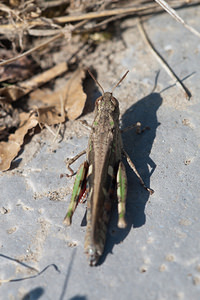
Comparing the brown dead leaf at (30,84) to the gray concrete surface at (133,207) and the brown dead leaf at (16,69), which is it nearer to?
the brown dead leaf at (16,69)

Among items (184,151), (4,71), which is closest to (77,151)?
(184,151)

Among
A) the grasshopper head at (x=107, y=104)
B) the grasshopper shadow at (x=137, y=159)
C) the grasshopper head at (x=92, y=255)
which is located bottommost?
the grasshopper shadow at (x=137, y=159)

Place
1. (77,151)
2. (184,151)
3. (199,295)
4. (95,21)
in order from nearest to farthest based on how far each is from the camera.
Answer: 1. (199,295)
2. (184,151)
3. (77,151)
4. (95,21)

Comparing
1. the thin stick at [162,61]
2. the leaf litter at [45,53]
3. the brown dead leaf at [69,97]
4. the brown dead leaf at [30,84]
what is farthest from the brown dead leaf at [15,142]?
the thin stick at [162,61]

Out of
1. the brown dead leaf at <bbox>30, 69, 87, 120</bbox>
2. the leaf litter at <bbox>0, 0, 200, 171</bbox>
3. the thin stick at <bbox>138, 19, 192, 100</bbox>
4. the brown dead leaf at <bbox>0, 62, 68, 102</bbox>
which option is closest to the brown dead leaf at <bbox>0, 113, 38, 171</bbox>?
the leaf litter at <bbox>0, 0, 200, 171</bbox>

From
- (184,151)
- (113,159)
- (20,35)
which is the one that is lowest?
(184,151)

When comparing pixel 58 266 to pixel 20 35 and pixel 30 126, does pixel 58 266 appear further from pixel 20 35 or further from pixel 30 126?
pixel 20 35

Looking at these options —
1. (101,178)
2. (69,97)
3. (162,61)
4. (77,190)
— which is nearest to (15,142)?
(69,97)

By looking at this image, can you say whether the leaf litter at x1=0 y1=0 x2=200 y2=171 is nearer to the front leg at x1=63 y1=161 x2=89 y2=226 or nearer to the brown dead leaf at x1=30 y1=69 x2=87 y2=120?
the brown dead leaf at x1=30 y1=69 x2=87 y2=120

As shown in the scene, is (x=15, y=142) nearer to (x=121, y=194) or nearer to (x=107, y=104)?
(x=107, y=104)
